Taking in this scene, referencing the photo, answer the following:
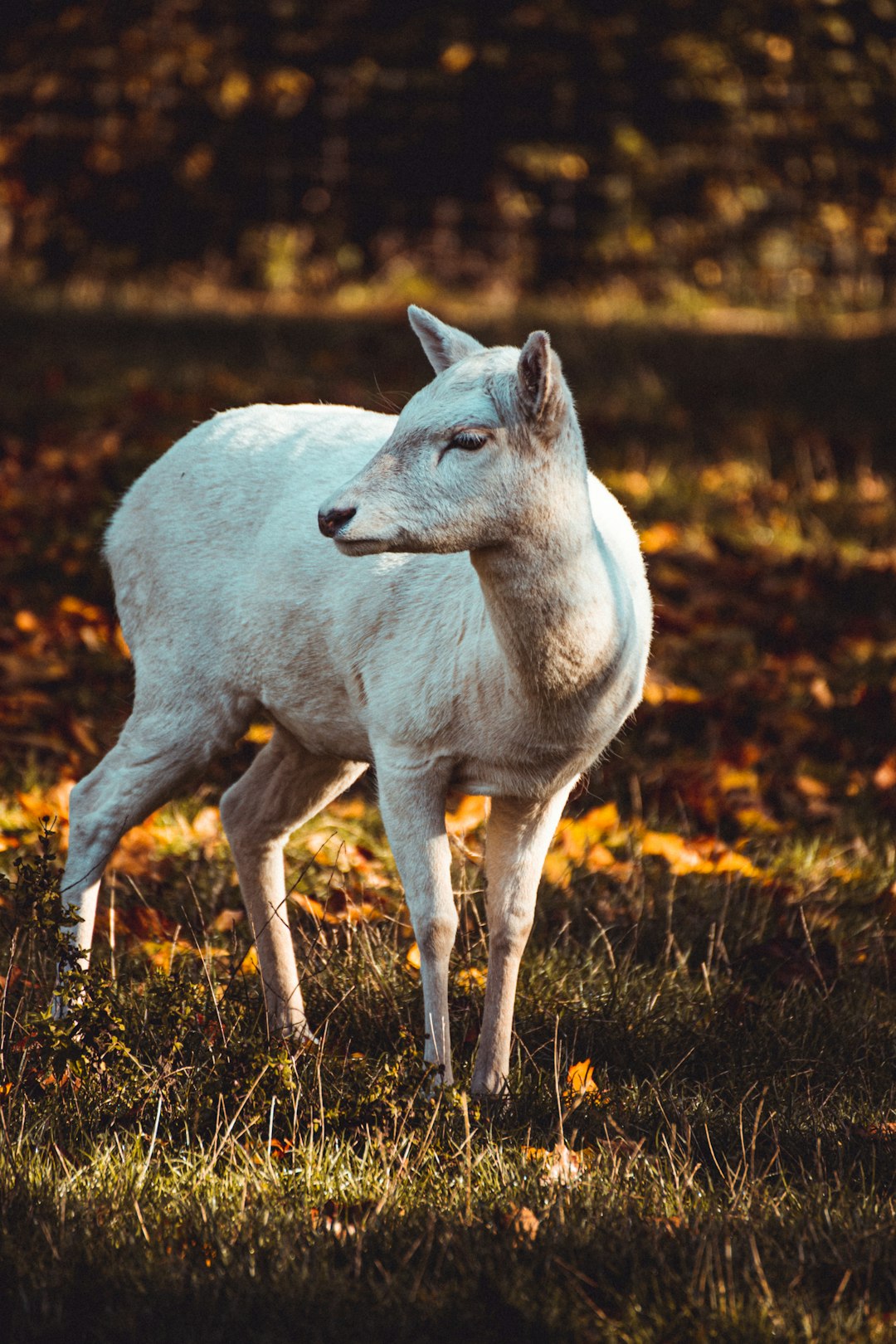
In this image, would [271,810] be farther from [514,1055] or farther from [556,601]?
[556,601]

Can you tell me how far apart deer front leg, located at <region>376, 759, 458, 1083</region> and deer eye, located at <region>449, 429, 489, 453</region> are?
860mm

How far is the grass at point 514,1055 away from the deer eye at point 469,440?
4.78 ft

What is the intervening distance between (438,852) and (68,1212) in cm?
117

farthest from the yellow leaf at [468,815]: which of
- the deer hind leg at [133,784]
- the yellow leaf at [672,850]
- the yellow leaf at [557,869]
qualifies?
the deer hind leg at [133,784]

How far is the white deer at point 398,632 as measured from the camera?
111 inches

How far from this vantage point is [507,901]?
11.6ft

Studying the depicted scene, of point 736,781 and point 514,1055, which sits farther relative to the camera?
point 736,781

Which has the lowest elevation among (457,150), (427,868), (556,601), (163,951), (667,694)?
(667,694)

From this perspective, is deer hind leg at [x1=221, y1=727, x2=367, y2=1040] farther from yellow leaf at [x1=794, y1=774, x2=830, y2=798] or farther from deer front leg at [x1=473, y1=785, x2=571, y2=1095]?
yellow leaf at [x1=794, y1=774, x2=830, y2=798]

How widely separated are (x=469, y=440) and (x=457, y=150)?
10.1 metres

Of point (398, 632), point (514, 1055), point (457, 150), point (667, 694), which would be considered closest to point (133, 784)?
point (398, 632)

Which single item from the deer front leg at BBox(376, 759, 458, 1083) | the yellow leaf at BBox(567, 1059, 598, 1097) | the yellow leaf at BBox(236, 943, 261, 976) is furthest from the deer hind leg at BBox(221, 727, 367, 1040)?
the yellow leaf at BBox(567, 1059, 598, 1097)

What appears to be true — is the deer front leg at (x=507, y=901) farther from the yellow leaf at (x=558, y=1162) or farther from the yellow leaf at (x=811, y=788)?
the yellow leaf at (x=811, y=788)

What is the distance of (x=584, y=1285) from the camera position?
2.57 metres
